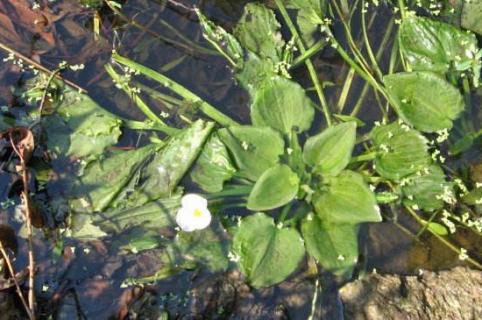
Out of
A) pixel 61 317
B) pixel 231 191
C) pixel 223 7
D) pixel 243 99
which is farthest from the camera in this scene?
pixel 223 7

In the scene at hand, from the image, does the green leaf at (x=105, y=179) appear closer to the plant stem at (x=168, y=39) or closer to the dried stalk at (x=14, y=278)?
the dried stalk at (x=14, y=278)

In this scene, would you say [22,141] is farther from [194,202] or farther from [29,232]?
[194,202]

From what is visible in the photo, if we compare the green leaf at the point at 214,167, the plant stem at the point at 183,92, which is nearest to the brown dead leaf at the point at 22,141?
the plant stem at the point at 183,92

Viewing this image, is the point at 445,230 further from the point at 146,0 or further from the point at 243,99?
the point at 146,0

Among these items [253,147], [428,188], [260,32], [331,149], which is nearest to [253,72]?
[260,32]

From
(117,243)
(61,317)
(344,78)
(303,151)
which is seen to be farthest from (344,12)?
(61,317)
